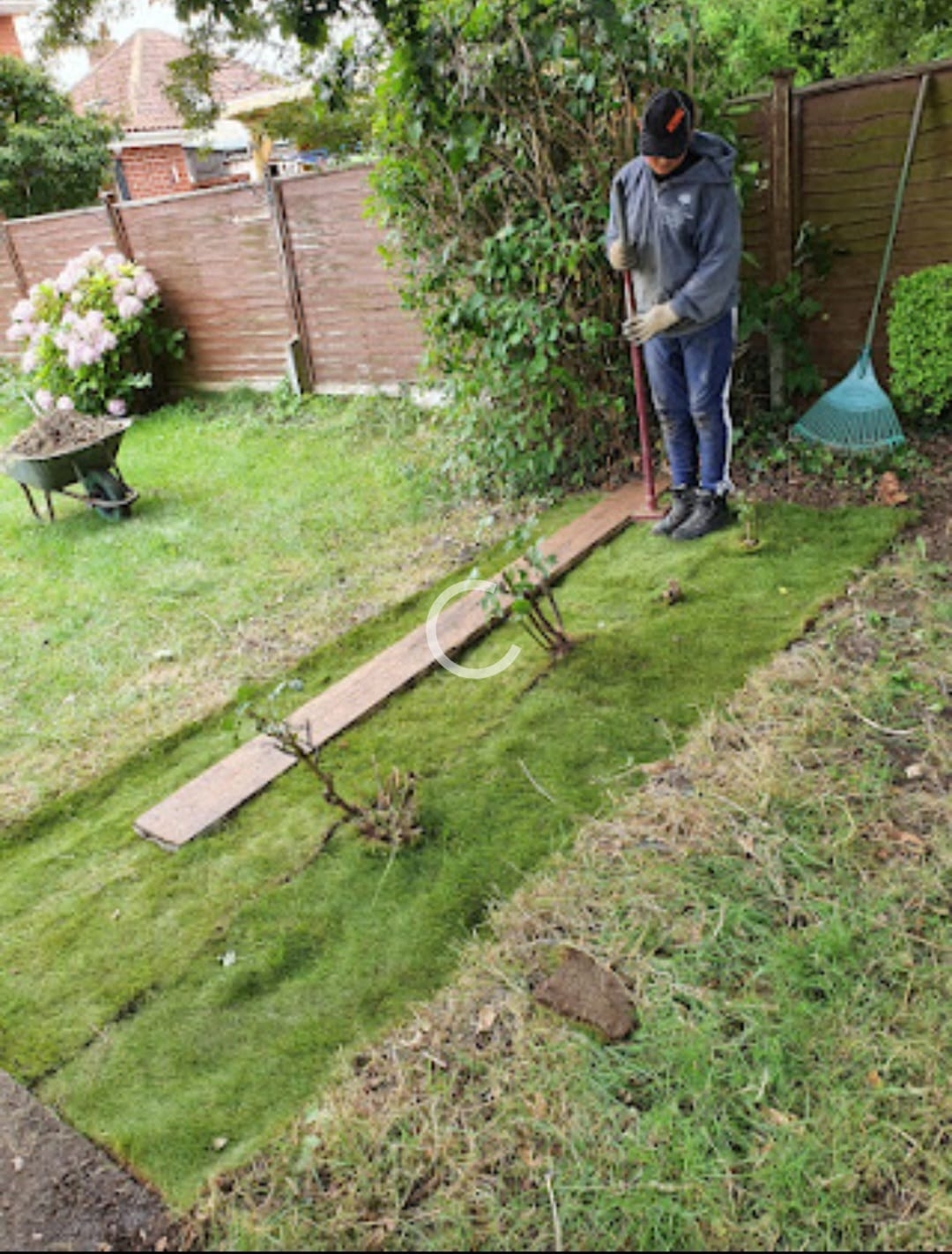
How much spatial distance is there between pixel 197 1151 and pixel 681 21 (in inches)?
189

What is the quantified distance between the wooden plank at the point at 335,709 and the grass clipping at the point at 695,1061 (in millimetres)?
1015

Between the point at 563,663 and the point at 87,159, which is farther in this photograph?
the point at 87,159

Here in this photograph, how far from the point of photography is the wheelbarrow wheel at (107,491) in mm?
5746

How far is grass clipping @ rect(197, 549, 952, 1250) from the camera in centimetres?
158

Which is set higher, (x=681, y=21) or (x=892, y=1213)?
(x=681, y=21)

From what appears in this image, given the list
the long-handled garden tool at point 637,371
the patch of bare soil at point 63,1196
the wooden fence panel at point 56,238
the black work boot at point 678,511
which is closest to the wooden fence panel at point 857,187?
the long-handled garden tool at point 637,371

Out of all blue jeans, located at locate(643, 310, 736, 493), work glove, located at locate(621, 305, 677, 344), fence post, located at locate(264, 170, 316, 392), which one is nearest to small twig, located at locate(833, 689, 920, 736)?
blue jeans, located at locate(643, 310, 736, 493)

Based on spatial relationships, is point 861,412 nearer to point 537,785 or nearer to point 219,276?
point 537,785

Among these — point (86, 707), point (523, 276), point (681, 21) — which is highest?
point (681, 21)

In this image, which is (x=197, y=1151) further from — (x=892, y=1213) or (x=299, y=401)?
(x=299, y=401)

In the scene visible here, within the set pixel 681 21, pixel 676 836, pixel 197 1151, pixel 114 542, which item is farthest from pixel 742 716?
pixel 114 542

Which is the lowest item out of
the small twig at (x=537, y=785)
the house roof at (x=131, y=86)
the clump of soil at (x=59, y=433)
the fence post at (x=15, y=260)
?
the small twig at (x=537, y=785)

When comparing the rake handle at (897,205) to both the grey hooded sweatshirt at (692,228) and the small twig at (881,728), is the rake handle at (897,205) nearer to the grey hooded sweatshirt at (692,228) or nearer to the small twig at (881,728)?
the grey hooded sweatshirt at (692,228)

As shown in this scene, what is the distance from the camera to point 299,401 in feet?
25.6
